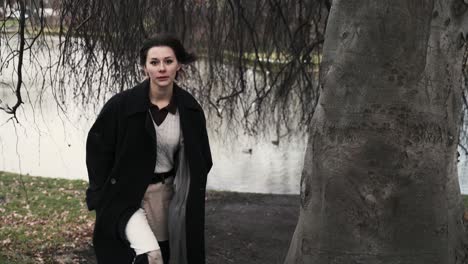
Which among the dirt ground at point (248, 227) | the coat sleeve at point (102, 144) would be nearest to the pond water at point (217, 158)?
the dirt ground at point (248, 227)

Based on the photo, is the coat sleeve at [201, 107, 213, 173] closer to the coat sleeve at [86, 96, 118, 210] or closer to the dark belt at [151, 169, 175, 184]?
the dark belt at [151, 169, 175, 184]

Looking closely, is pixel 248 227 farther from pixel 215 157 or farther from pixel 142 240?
pixel 215 157

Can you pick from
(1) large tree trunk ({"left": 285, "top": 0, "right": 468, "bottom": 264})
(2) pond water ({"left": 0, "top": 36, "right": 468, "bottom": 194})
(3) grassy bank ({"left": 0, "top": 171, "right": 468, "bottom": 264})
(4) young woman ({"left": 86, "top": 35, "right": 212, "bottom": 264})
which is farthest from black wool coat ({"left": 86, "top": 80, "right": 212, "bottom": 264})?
(2) pond water ({"left": 0, "top": 36, "right": 468, "bottom": 194})

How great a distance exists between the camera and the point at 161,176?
134 inches

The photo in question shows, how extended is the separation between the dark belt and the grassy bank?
242 centimetres

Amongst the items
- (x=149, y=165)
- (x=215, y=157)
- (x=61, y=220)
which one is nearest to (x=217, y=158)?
(x=215, y=157)

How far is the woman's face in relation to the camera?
10.7 ft

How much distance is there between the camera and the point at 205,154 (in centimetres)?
351

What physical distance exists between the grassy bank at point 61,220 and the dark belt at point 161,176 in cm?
242

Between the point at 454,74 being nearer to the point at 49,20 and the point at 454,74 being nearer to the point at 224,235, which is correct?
the point at 224,235

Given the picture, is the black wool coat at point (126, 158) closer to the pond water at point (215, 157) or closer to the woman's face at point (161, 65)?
the woman's face at point (161, 65)

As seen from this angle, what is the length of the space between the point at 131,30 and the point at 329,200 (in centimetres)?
329

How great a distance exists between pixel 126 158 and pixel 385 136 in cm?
125

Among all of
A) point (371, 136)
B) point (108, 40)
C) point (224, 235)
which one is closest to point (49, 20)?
point (108, 40)
